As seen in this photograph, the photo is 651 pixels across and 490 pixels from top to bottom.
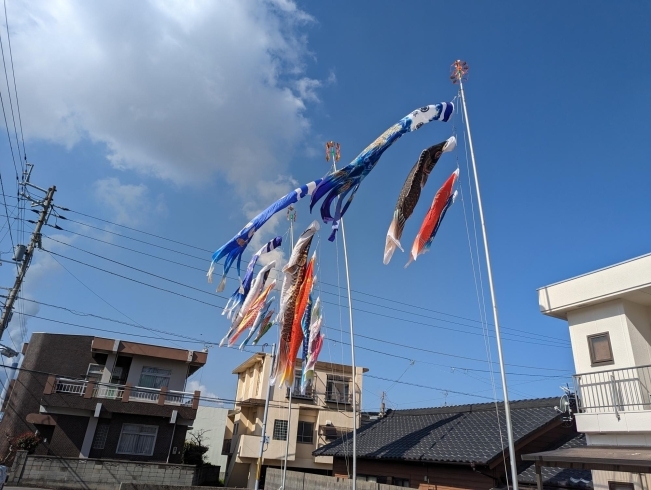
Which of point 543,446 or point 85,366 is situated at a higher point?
point 85,366

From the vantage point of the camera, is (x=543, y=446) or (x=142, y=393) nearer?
(x=543, y=446)

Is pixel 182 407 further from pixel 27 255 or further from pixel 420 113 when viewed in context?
pixel 420 113

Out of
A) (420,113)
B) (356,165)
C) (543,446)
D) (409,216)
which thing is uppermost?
(420,113)

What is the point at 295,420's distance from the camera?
26844 mm

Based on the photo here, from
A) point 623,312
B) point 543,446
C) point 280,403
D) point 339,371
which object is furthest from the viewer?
point 339,371

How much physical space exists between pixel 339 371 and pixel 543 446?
17340 millimetres

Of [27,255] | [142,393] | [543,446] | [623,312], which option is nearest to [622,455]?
[623,312]

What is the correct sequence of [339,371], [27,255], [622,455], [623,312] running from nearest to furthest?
[622,455] < [623,312] < [27,255] < [339,371]

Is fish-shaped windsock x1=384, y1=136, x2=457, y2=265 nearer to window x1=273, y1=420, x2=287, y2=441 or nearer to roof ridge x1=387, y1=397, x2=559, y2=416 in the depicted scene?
roof ridge x1=387, y1=397, x2=559, y2=416

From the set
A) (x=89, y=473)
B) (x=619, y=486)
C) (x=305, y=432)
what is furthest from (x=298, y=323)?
(x=305, y=432)

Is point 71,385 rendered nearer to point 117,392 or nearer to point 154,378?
point 117,392

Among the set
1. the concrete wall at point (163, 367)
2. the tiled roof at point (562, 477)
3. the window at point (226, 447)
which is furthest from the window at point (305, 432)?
the tiled roof at point (562, 477)

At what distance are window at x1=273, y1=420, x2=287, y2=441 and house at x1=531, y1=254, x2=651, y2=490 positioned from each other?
61.0 feet

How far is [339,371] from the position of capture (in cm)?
2948
